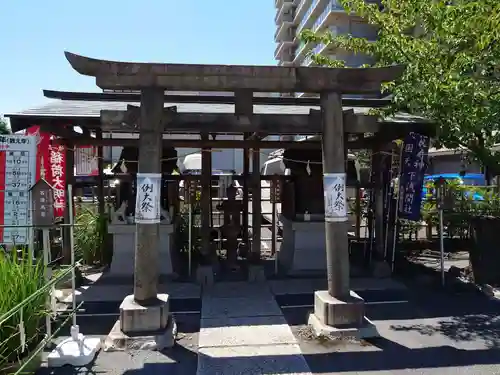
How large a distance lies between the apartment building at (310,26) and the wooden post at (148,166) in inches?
937

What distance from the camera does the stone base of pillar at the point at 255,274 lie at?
828cm

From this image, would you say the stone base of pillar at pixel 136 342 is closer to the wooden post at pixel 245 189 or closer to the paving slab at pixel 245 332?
the paving slab at pixel 245 332

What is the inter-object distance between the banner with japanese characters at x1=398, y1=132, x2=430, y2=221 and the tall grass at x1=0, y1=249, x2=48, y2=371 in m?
6.54

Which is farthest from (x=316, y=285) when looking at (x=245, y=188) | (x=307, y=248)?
(x=245, y=188)

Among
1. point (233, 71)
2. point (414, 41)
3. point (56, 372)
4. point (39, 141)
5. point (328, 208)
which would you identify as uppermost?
point (414, 41)

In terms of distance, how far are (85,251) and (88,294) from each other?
7.88ft

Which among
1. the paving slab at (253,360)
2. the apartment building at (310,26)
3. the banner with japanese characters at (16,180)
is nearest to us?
the paving slab at (253,360)

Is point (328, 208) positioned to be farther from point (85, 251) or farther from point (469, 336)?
point (85, 251)

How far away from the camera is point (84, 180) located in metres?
9.54

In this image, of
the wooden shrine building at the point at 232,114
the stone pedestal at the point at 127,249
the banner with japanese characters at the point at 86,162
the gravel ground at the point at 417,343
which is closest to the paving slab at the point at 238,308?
the gravel ground at the point at 417,343

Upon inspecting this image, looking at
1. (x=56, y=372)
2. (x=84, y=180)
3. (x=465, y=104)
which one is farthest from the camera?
(x=84, y=180)

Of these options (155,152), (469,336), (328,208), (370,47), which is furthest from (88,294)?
(370,47)

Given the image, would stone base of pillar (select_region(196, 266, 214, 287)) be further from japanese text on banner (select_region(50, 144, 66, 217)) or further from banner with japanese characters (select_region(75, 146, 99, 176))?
banner with japanese characters (select_region(75, 146, 99, 176))

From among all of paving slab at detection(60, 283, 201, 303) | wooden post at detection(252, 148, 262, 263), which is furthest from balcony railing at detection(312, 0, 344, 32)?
paving slab at detection(60, 283, 201, 303)
